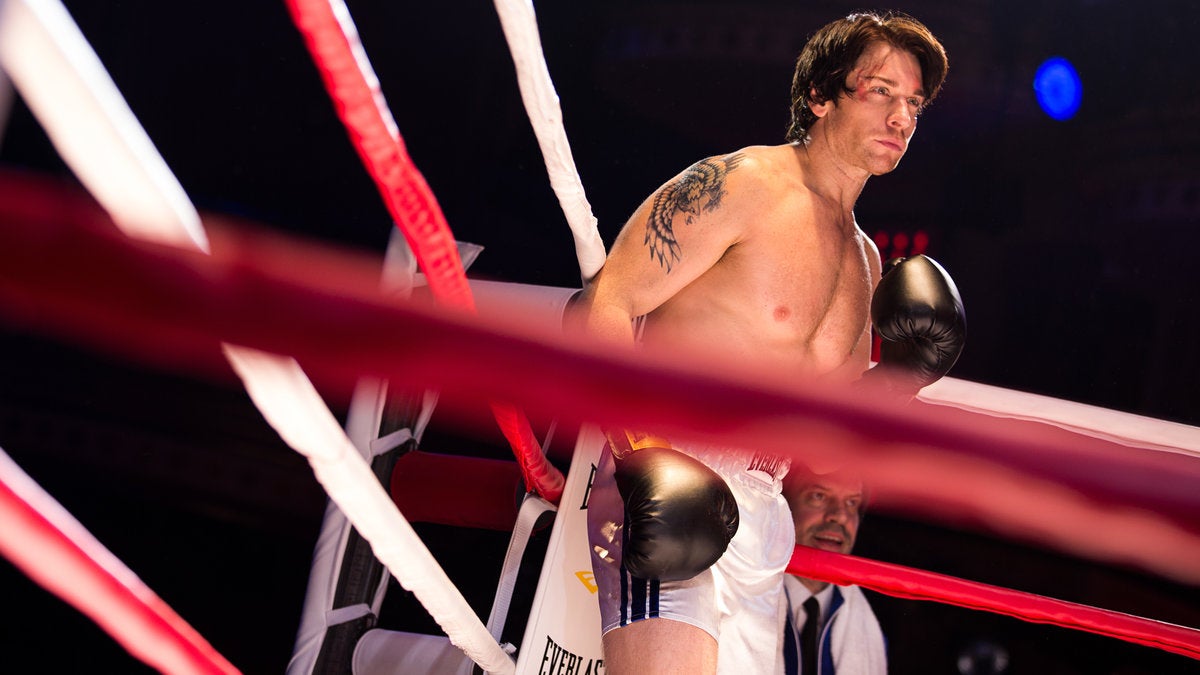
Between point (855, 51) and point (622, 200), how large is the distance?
49.7 inches

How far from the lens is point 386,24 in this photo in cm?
247

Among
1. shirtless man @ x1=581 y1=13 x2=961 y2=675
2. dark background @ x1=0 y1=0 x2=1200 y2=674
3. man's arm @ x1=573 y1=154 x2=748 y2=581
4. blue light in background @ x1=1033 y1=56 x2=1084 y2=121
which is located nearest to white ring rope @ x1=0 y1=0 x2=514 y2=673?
man's arm @ x1=573 y1=154 x2=748 y2=581

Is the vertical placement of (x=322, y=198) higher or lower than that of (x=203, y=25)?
lower

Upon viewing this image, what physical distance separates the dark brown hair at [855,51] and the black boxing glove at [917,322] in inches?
13.4

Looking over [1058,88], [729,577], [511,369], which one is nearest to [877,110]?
[729,577]

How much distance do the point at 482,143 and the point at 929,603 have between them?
2115 millimetres

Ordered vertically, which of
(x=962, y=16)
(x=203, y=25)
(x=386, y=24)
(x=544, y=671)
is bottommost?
(x=544, y=671)

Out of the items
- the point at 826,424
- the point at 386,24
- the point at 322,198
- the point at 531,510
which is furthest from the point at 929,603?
the point at 826,424

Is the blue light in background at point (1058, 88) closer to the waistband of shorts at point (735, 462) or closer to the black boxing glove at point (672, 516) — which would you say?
the waistband of shorts at point (735, 462)

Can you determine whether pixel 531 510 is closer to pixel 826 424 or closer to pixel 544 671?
pixel 544 671

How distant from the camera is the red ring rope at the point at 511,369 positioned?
0.34 m

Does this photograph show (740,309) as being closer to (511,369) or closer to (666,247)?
(666,247)

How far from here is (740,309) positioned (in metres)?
1.30

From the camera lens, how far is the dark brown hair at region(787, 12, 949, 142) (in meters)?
1.52
